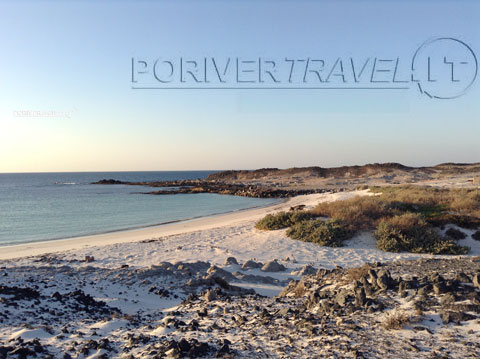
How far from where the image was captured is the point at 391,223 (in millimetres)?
13922

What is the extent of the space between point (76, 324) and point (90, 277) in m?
3.41

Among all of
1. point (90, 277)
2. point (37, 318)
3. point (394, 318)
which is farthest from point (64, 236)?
point (394, 318)

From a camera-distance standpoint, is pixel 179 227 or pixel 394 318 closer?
pixel 394 318

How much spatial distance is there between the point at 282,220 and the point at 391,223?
207 inches

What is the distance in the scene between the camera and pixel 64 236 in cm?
2031

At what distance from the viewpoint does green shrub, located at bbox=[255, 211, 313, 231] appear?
16909 millimetres

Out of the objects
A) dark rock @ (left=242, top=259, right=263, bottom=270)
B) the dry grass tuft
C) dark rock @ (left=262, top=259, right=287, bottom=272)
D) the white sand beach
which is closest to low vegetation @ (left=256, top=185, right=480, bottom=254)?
the white sand beach

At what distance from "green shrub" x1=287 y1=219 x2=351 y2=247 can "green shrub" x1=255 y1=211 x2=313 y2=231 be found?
1146 mm

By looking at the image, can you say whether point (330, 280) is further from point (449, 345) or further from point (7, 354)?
point (7, 354)

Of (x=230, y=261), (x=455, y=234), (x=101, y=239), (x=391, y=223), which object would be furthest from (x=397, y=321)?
(x=101, y=239)

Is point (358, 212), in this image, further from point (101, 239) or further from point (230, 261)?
point (101, 239)

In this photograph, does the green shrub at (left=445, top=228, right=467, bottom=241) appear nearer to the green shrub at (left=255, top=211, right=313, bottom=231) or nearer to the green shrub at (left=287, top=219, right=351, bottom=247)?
the green shrub at (left=287, top=219, right=351, bottom=247)

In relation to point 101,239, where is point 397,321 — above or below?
above

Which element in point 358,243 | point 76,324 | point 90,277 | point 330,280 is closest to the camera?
point 76,324
